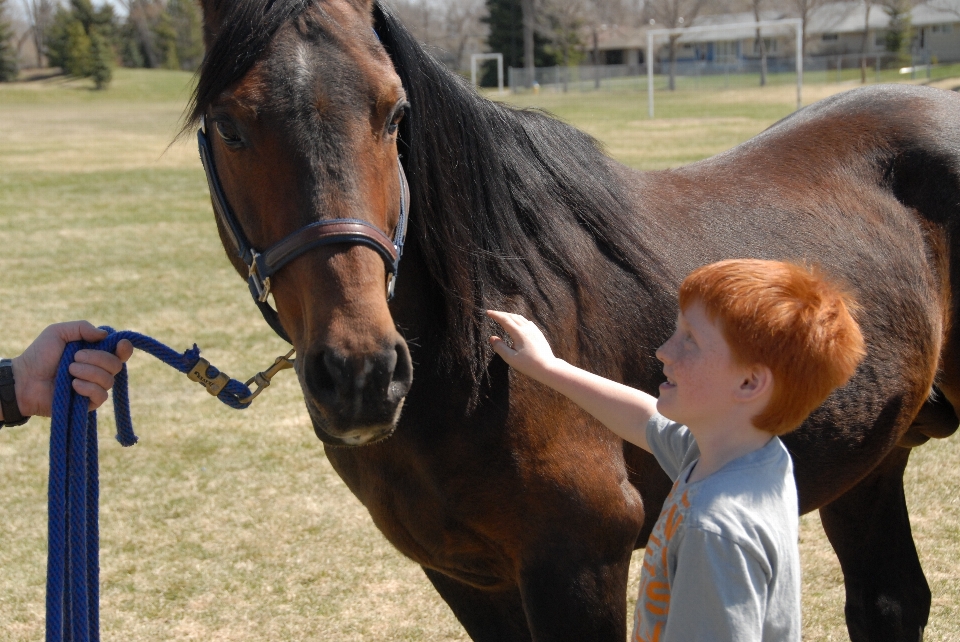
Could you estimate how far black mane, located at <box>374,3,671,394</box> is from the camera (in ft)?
6.63

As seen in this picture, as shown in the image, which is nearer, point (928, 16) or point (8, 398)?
point (8, 398)

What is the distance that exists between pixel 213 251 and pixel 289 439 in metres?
5.97

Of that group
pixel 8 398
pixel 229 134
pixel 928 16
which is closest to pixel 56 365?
pixel 8 398

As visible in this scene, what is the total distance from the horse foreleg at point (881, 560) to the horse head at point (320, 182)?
2.22 metres

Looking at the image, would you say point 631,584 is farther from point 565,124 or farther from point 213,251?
point 213,251

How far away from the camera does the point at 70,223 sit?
41.4 feet

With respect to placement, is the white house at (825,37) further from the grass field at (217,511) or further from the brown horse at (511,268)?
the brown horse at (511,268)

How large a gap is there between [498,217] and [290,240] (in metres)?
0.62

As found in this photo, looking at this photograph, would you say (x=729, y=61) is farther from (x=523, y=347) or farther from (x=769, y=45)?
(x=523, y=347)

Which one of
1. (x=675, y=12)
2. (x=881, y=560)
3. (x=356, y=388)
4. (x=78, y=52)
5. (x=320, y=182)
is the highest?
(x=675, y=12)

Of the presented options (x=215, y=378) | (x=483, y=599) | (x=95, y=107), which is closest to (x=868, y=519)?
(x=483, y=599)

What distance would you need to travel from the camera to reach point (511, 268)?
6.98 feet

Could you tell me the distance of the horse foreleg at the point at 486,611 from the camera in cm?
241

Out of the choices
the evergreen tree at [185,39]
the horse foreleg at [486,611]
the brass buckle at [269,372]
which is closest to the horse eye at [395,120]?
the brass buckle at [269,372]
